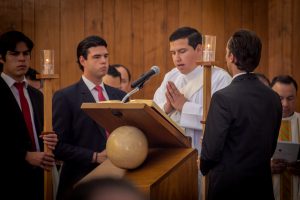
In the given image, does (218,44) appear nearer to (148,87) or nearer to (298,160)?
(148,87)

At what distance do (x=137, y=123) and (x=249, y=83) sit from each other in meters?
0.75

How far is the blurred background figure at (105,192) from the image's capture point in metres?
1.16

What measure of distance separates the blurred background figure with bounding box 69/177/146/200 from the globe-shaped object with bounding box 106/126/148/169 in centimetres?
108

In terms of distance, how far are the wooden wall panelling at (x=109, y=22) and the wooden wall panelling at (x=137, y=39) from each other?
207 millimetres

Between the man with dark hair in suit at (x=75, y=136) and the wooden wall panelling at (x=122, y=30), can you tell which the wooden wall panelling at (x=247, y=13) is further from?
the man with dark hair in suit at (x=75, y=136)

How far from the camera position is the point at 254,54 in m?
2.88

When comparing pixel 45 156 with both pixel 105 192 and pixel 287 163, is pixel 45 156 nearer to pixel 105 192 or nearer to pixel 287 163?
pixel 287 163

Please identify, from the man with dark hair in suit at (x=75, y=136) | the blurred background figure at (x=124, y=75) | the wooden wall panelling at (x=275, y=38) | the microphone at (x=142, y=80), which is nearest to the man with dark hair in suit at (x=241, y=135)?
the microphone at (x=142, y=80)

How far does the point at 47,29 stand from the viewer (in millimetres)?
5262

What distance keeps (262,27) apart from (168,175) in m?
3.56

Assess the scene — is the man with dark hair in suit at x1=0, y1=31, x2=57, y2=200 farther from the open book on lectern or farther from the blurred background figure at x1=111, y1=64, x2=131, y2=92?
the blurred background figure at x1=111, y1=64, x2=131, y2=92

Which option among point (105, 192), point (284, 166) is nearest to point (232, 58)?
point (284, 166)

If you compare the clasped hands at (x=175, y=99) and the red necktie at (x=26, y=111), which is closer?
the red necktie at (x=26, y=111)

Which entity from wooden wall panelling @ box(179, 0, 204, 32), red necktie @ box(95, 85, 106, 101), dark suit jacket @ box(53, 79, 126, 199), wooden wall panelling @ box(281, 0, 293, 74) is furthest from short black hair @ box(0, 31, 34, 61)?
wooden wall panelling @ box(281, 0, 293, 74)
